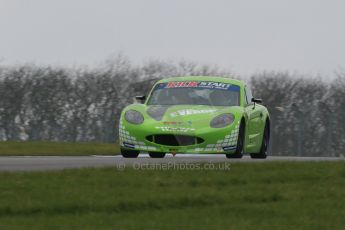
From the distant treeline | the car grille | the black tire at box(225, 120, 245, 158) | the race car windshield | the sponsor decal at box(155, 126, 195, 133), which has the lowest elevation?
the distant treeline

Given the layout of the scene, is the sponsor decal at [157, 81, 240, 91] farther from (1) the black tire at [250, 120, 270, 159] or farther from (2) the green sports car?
(1) the black tire at [250, 120, 270, 159]

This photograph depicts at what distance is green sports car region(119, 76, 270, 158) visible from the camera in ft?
43.0

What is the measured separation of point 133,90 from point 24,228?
35.8 metres

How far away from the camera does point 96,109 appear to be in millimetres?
39188

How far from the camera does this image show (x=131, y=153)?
46.0 ft

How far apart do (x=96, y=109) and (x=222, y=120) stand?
86.0 feet

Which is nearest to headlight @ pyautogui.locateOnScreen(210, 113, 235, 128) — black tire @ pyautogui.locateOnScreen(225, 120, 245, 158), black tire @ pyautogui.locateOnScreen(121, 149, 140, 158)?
black tire @ pyautogui.locateOnScreen(225, 120, 245, 158)

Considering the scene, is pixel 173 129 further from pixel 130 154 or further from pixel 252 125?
pixel 252 125

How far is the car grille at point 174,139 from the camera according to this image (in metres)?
13.1

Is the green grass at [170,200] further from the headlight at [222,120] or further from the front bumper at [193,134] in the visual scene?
the headlight at [222,120]

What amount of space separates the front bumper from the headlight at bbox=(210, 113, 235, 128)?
0.07 meters

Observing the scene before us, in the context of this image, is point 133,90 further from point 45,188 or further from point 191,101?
point 45,188

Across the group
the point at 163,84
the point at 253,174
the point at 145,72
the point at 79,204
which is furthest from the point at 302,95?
the point at 79,204

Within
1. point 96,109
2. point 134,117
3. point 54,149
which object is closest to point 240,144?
point 134,117
